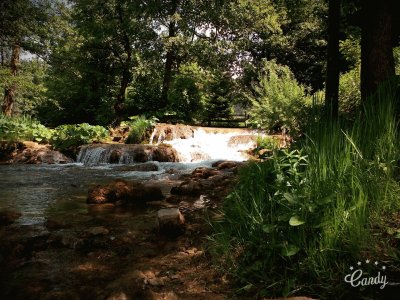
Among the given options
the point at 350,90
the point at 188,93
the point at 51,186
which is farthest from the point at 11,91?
the point at 350,90

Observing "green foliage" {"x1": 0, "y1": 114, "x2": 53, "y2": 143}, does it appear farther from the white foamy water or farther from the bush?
the white foamy water

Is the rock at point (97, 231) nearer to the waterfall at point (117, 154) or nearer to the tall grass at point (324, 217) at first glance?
the tall grass at point (324, 217)

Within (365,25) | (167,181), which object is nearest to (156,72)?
(167,181)

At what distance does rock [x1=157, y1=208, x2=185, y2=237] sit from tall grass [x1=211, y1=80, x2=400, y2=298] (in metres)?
1.20

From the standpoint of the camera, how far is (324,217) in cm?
226

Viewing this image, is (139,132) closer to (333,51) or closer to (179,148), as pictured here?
(179,148)

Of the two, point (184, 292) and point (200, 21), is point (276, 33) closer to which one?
point (200, 21)

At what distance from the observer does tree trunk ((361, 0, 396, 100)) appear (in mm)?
3697

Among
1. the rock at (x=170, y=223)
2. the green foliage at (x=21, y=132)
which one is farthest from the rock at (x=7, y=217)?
the green foliage at (x=21, y=132)

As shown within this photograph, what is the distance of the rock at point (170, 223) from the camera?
4027mm

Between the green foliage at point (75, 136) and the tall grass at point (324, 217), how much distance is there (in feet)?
42.9

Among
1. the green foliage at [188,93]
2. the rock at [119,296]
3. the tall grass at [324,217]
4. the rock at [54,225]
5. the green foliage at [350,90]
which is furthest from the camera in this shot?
the green foliage at [188,93]

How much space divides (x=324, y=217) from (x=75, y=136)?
553 inches

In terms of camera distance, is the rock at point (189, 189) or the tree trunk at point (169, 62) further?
the tree trunk at point (169, 62)
